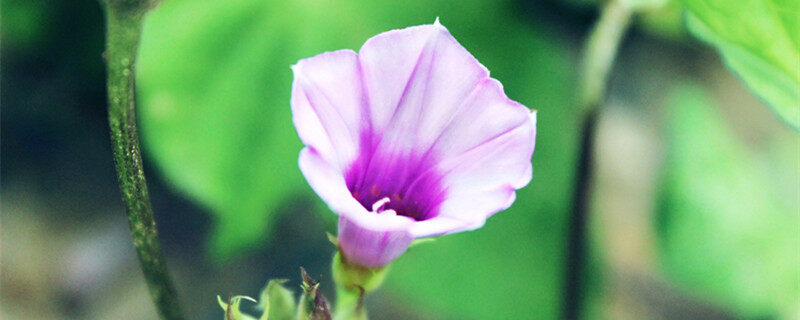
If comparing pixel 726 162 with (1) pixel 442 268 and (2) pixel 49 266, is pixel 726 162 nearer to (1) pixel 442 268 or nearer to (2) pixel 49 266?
(1) pixel 442 268

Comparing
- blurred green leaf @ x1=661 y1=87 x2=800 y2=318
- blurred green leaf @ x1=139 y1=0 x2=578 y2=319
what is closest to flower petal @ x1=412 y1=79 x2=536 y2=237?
blurred green leaf @ x1=139 y1=0 x2=578 y2=319

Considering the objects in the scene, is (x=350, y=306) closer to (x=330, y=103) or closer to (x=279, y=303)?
(x=279, y=303)

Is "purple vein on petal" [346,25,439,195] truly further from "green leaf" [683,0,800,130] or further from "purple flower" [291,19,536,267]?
"green leaf" [683,0,800,130]

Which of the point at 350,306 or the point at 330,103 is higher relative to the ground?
the point at 330,103

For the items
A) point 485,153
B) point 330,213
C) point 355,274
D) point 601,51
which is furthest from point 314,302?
point 601,51

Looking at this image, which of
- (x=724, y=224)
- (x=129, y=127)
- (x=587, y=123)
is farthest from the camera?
(x=724, y=224)

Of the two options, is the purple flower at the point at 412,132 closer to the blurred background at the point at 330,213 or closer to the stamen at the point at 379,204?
the stamen at the point at 379,204

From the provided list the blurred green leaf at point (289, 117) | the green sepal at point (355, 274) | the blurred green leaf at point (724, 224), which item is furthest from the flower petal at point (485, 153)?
the blurred green leaf at point (724, 224)
